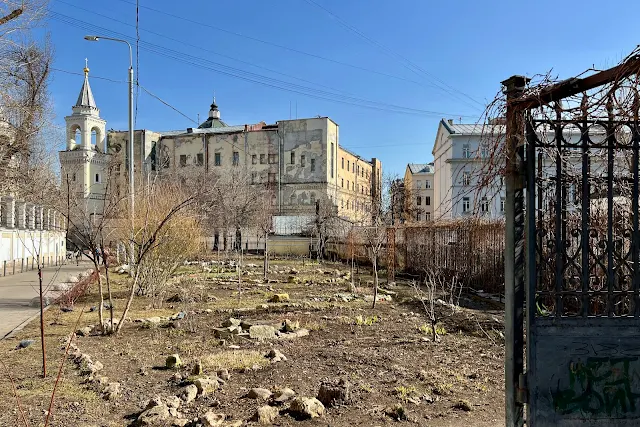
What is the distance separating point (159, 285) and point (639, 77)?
493 inches

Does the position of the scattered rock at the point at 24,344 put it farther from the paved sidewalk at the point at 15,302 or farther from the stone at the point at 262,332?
the stone at the point at 262,332

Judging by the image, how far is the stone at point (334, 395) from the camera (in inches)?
212

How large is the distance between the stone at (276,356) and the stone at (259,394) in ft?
5.10

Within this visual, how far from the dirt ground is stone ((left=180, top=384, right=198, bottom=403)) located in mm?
85

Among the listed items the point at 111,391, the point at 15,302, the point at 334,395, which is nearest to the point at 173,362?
the point at 111,391

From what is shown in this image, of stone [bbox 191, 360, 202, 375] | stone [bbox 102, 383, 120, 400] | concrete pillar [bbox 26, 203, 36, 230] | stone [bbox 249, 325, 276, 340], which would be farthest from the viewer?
concrete pillar [bbox 26, 203, 36, 230]

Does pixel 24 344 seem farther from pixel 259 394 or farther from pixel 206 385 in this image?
pixel 259 394

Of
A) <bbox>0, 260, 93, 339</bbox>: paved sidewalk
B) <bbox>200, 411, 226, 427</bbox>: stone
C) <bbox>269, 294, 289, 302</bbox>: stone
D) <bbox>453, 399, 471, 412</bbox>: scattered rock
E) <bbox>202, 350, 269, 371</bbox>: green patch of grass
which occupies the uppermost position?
<bbox>200, 411, 226, 427</bbox>: stone

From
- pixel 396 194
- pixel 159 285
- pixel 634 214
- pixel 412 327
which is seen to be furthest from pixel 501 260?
pixel 396 194

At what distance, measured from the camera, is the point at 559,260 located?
358 centimetres

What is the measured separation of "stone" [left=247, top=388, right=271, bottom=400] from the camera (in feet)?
18.2

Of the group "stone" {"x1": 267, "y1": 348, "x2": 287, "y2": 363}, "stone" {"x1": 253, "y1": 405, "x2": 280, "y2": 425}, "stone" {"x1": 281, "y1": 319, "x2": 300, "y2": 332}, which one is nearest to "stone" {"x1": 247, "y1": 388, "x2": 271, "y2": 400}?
"stone" {"x1": 253, "y1": 405, "x2": 280, "y2": 425}

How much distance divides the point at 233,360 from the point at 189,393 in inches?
67.0

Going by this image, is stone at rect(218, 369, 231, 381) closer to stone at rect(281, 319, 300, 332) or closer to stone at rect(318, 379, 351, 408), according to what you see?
stone at rect(318, 379, 351, 408)
